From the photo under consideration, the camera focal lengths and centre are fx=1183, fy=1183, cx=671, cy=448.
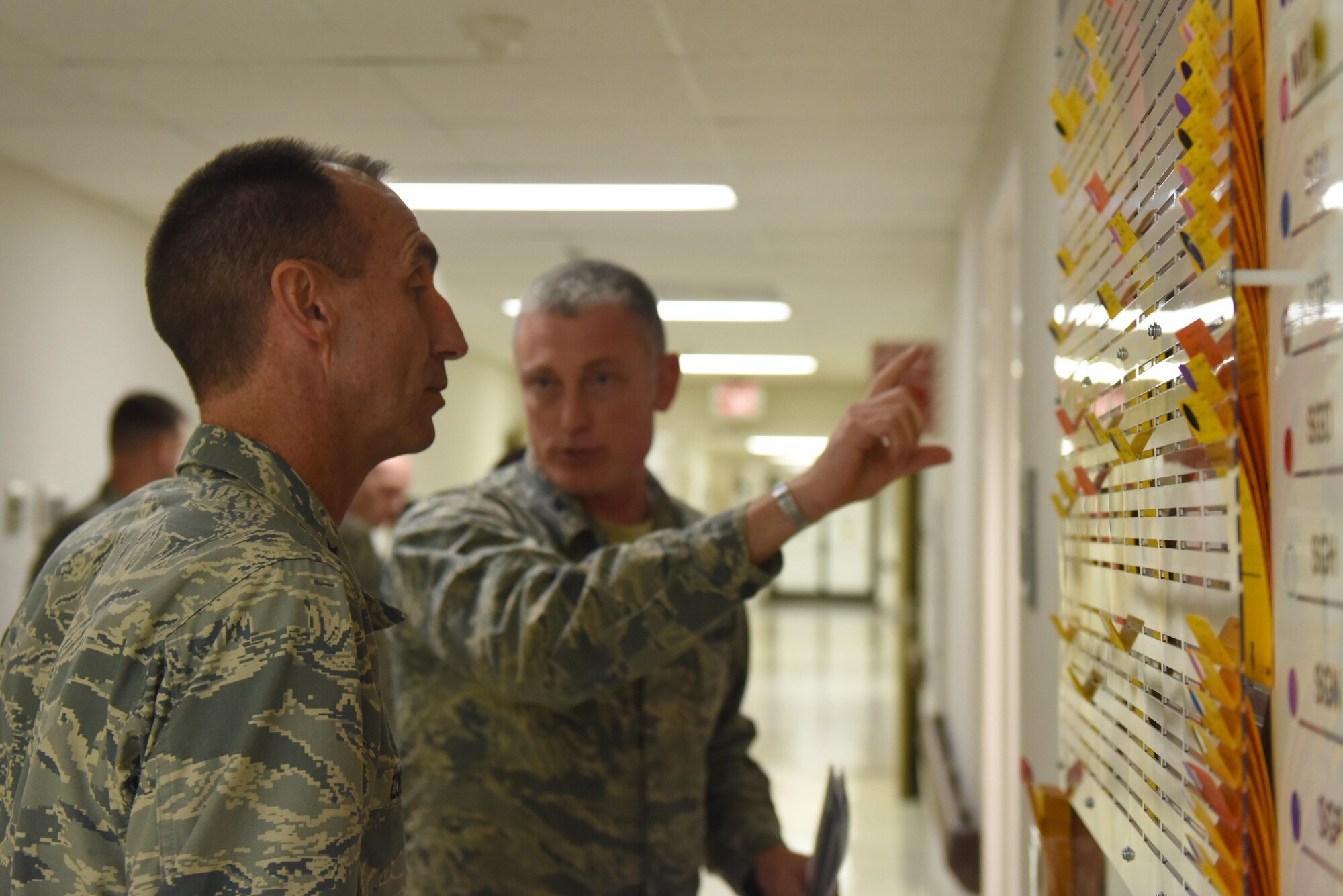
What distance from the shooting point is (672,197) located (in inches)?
205

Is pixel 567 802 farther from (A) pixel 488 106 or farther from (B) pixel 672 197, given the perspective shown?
(B) pixel 672 197

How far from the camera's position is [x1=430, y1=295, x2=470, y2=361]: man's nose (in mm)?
1178

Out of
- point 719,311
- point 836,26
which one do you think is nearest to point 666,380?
point 836,26

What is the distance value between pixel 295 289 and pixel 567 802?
923mm

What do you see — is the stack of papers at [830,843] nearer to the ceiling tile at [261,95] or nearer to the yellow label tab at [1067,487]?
the yellow label tab at [1067,487]

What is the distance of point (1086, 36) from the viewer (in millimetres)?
1417

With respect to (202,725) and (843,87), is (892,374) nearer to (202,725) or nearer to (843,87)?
(202,725)

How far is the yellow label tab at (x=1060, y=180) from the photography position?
1596 mm

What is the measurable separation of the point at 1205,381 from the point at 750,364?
11.5 meters

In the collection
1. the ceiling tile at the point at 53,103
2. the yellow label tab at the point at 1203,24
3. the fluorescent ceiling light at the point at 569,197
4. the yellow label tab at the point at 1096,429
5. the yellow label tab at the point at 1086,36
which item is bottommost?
the yellow label tab at the point at 1096,429

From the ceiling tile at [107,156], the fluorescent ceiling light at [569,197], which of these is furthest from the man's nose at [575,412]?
the fluorescent ceiling light at [569,197]

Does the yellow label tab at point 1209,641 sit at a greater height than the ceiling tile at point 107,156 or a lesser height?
lesser

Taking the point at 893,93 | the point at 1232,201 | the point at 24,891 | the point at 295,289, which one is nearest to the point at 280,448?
the point at 295,289

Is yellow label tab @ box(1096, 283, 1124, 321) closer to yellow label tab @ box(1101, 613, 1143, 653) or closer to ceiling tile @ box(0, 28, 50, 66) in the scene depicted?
yellow label tab @ box(1101, 613, 1143, 653)
